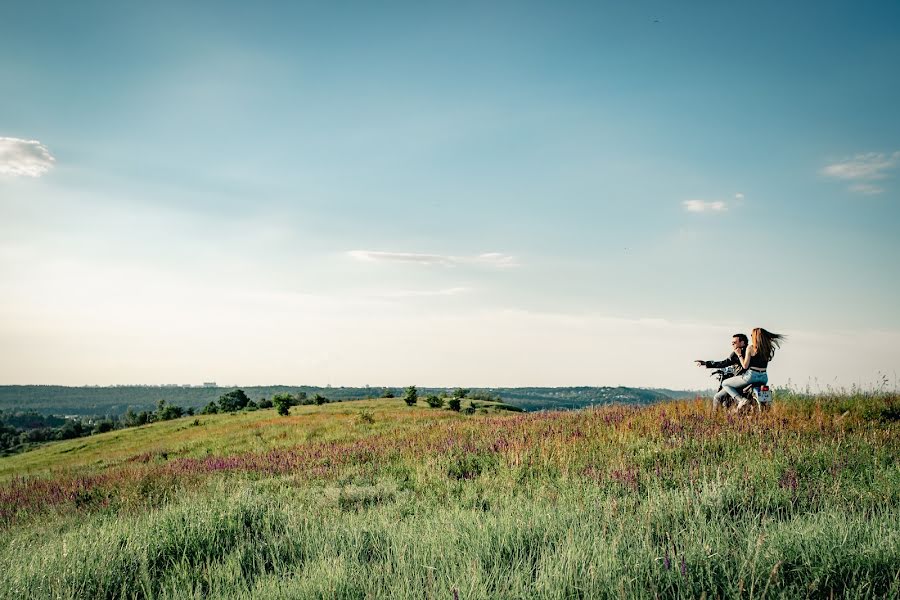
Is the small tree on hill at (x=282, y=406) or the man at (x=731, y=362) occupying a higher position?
the man at (x=731, y=362)

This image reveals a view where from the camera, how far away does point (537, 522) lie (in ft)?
16.3

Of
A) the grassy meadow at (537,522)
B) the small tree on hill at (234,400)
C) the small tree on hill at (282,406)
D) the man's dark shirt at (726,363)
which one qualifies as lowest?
the small tree on hill at (234,400)

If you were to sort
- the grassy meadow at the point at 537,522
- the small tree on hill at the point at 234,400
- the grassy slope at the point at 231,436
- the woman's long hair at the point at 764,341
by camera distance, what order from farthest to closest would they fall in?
the small tree on hill at the point at 234,400, the grassy slope at the point at 231,436, the woman's long hair at the point at 764,341, the grassy meadow at the point at 537,522

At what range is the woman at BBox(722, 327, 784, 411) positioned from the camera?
38.3 ft

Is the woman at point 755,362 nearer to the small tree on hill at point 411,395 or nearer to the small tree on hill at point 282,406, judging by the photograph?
the small tree on hill at point 411,395

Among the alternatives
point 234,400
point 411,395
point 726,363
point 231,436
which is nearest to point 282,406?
point 411,395

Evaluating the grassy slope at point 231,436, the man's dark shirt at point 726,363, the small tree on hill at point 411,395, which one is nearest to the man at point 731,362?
the man's dark shirt at point 726,363

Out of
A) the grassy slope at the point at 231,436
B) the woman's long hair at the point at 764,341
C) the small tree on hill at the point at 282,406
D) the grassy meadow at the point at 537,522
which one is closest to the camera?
the grassy meadow at the point at 537,522

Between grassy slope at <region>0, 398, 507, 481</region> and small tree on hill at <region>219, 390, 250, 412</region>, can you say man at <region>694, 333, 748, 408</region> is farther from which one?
small tree on hill at <region>219, 390, 250, 412</region>

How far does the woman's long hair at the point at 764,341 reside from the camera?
11648 millimetres

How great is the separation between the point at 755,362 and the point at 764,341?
519mm

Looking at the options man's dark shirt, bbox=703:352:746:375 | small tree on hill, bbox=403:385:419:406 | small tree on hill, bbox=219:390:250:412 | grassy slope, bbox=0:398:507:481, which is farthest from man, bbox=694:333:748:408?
small tree on hill, bbox=219:390:250:412

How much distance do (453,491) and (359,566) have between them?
4.54m

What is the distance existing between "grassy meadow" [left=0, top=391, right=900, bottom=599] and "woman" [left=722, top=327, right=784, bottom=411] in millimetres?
849
